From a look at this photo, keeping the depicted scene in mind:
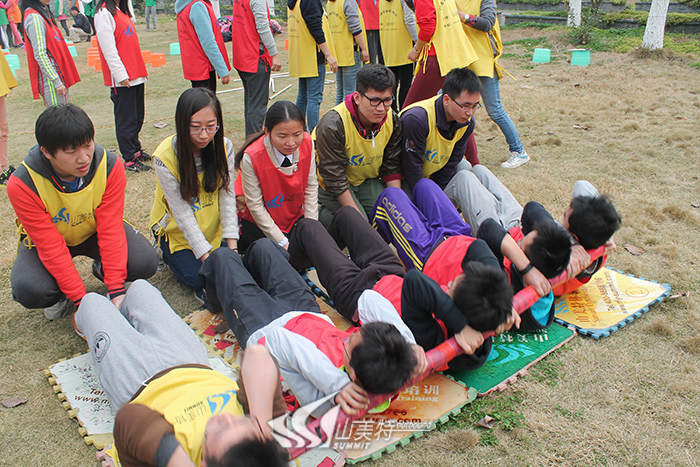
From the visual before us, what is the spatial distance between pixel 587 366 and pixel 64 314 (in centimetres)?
307

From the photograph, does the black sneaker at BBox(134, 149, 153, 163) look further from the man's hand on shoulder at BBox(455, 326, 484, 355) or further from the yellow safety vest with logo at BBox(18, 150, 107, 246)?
the man's hand on shoulder at BBox(455, 326, 484, 355)

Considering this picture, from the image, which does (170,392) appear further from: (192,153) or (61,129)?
(192,153)

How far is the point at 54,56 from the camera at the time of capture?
498 cm

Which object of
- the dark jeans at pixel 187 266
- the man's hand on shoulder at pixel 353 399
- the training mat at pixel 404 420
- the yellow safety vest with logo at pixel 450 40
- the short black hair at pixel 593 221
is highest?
the yellow safety vest with logo at pixel 450 40

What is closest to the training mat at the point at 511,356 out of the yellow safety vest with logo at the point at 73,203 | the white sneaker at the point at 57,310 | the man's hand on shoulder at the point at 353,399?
the man's hand on shoulder at the point at 353,399

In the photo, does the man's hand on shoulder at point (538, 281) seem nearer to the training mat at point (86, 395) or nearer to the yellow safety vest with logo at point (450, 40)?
the training mat at point (86, 395)

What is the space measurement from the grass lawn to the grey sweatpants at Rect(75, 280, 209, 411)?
34cm

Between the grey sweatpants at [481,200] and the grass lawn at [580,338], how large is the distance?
0.74 m

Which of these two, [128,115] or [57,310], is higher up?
[128,115]

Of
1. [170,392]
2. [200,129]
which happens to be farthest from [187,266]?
[170,392]

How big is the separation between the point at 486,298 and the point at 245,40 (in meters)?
4.13

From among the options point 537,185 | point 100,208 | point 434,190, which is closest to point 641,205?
point 537,185

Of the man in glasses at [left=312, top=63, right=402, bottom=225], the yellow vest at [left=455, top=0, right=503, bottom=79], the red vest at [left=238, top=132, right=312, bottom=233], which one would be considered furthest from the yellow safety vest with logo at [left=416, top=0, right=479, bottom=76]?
the red vest at [left=238, top=132, right=312, bottom=233]

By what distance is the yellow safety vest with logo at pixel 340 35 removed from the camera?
600 centimetres
